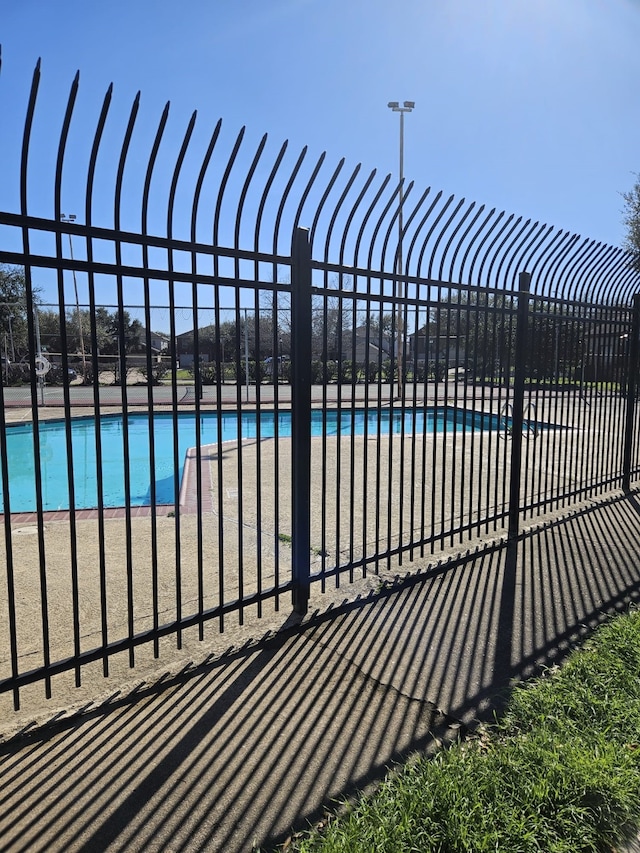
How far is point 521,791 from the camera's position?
211cm

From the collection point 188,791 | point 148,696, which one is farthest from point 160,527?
point 188,791

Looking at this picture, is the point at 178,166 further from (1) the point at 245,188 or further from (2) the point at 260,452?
(2) the point at 260,452

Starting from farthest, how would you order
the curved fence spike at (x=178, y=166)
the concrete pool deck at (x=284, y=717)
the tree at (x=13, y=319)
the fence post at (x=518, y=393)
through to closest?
the tree at (x=13, y=319), the fence post at (x=518, y=393), the curved fence spike at (x=178, y=166), the concrete pool deck at (x=284, y=717)

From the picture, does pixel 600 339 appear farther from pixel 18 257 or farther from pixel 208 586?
pixel 18 257

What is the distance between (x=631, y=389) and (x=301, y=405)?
17.5 feet

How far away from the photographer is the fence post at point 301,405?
3.51 m

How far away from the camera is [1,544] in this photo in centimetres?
497

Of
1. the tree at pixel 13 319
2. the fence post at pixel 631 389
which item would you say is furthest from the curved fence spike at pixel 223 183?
the tree at pixel 13 319

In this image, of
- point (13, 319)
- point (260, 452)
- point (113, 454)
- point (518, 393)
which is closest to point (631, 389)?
point (518, 393)

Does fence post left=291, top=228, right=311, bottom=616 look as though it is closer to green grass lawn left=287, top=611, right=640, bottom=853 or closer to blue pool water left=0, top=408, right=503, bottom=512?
green grass lawn left=287, top=611, right=640, bottom=853

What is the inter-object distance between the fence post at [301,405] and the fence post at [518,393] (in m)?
2.46

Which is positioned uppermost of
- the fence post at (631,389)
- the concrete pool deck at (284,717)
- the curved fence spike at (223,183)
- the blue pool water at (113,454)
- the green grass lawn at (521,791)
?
the curved fence spike at (223,183)

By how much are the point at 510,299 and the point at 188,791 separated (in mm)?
4637

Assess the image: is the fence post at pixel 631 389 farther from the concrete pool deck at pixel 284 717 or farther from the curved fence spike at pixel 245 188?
the curved fence spike at pixel 245 188
